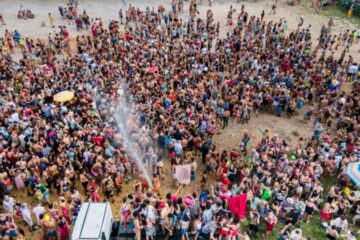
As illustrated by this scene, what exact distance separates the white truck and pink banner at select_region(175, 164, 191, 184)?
3.85m

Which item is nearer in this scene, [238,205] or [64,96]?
[238,205]

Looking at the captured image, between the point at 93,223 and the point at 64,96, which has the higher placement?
the point at 64,96

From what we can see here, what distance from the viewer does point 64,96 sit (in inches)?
778

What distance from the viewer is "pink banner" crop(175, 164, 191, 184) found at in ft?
53.3

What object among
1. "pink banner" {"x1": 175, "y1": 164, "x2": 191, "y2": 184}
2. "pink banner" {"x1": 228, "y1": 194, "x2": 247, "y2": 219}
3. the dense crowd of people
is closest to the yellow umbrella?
the dense crowd of people

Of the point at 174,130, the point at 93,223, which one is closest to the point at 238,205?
the point at 174,130

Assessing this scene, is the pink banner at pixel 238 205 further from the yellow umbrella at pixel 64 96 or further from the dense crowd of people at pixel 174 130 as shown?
the yellow umbrella at pixel 64 96

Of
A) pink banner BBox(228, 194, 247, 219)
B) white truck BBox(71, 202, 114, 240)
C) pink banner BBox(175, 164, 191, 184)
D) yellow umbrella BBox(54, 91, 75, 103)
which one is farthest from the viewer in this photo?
yellow umbrella BBox(54, 91, 75, 103)

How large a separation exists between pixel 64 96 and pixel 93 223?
8.91 metres

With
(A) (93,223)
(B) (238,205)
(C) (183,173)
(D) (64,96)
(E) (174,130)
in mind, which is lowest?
(C) (183,173)

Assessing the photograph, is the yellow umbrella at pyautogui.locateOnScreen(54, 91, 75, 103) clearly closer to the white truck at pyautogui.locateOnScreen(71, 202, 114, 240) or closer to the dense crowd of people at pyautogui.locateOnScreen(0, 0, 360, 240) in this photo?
the dense crowd of people at pyautogui.locateOnScreen(0, 0, 360, 240)

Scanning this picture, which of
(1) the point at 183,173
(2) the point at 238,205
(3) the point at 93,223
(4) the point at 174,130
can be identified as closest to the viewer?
(3) the point at 93,223

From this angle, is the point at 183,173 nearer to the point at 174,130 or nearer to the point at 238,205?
the point at 174,130

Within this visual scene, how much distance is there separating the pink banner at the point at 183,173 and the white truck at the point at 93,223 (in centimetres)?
385
